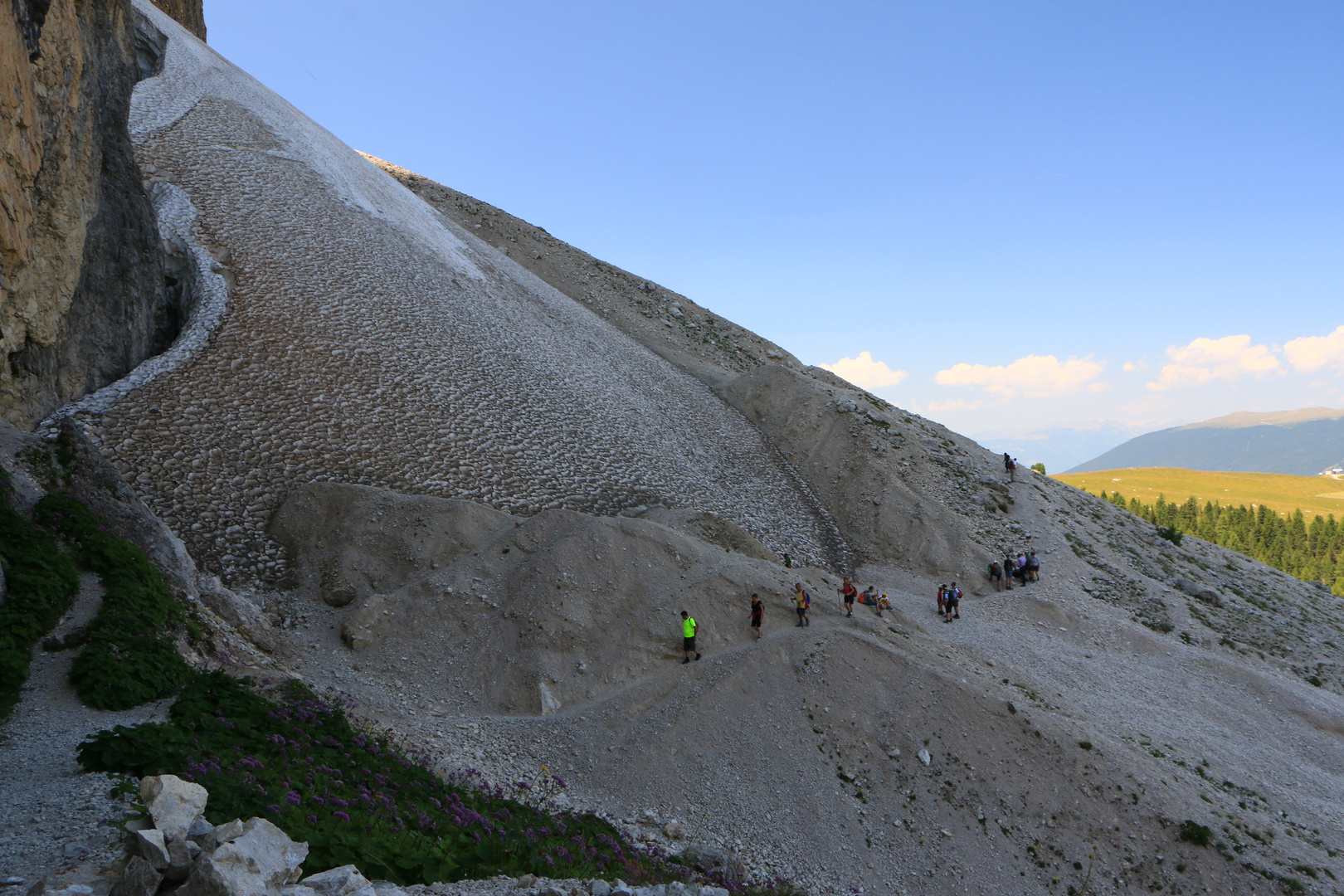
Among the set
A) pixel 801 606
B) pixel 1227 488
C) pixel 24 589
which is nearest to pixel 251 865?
pixel 24 589

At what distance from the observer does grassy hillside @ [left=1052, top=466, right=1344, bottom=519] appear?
153m

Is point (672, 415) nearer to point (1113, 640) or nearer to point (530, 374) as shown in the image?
point (530, 374)

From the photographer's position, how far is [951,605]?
2700 cm

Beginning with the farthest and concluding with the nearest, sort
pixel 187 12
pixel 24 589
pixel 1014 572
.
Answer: pixel 187 12
pixel 1014 572
pixel 24 589

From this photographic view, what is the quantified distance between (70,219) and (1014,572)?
34183 millimetres

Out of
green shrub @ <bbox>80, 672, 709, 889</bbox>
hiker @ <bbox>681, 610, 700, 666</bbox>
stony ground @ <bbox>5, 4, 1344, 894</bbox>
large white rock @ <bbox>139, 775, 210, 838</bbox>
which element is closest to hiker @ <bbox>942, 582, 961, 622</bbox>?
stony ground @ <bbox>5, 4, 1344, 894</bbox>

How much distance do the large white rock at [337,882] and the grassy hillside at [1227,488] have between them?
6571 inches

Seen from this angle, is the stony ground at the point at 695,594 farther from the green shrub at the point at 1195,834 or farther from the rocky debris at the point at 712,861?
the rocky debris at the point at 712,861

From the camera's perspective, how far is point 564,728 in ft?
54.1

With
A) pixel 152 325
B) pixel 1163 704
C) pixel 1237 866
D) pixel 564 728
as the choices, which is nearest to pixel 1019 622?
pixel 1163 704

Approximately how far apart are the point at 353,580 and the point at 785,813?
42.4 feet

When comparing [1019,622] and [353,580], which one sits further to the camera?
[1019,622]

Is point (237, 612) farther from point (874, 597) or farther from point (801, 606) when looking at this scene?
point (874, 597)

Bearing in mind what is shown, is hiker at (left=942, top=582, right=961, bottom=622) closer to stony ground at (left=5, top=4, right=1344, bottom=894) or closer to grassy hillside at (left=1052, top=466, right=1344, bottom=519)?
stony ground at (left=5, top=4, right=1344, bottom=894)
